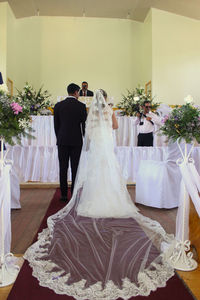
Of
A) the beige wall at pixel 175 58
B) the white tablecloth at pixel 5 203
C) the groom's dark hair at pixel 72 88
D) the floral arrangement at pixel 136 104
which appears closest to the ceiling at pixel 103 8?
the beige wall at pixel 175 58

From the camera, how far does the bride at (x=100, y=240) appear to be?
179cm

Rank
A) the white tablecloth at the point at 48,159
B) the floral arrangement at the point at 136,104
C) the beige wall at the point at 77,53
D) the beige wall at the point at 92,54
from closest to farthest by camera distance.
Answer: the white tablecloth at the point at 48,159 < the floral arrangement at the point at 136,104 < the beige wall at the point at 92,54 < the beige wall at the point at 77,53

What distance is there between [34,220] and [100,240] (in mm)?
1106

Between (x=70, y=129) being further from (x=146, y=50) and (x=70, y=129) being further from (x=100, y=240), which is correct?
(x=146, y=50)

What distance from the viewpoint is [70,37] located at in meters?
11.4

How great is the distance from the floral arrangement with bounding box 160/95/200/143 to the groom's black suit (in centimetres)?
196

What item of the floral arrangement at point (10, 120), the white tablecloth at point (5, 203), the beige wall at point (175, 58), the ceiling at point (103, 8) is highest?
the ceiling at point (103, 8)

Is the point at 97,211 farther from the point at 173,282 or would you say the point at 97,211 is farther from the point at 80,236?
the point at 173,282

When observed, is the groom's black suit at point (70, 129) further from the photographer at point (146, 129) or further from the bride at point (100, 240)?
the photographer at point (146, 129)

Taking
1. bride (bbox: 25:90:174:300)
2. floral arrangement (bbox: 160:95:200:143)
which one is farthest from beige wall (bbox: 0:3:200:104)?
floral arrangement (bbox: 160:95:200:143)

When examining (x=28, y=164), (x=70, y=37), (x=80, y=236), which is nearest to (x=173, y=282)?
(x=80, y=236)

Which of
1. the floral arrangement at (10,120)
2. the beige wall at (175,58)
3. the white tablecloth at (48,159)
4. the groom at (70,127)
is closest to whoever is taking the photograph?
the floral arrangement at (10,120)

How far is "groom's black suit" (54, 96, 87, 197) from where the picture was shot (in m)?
4.05

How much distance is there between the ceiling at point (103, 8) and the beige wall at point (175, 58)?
434 mm
